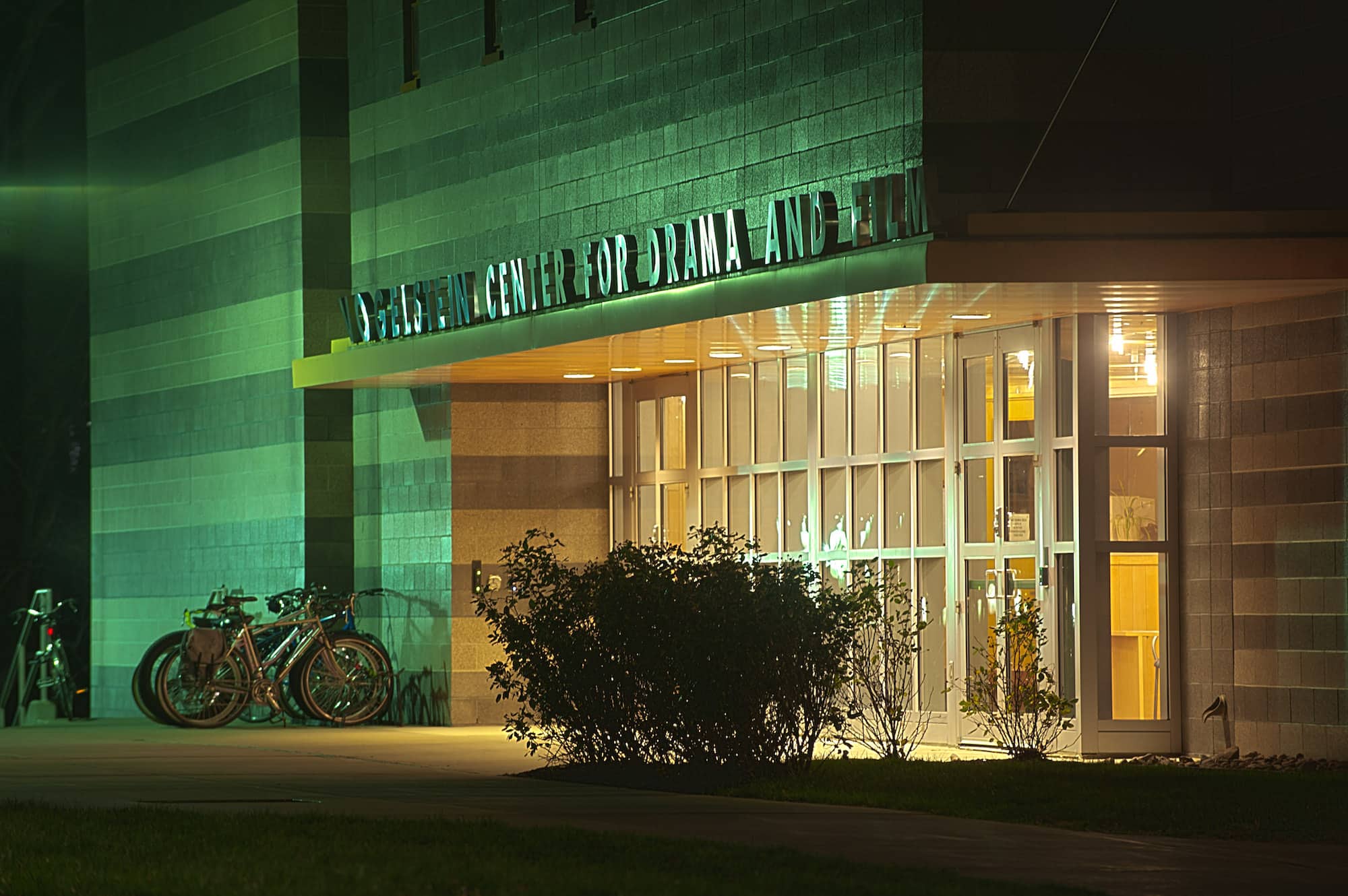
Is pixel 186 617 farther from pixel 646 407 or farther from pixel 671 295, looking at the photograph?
pixel 671 295

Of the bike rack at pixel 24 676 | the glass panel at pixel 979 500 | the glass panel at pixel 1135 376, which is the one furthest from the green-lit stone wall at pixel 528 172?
the bike rack at pixel 24 676

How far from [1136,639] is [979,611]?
145 centimetres

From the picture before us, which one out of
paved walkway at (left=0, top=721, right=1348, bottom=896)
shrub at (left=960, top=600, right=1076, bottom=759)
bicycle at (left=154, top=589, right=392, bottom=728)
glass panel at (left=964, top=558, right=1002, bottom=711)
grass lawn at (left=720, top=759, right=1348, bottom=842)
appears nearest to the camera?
paved walkway at (left=0, top=721, right=1348, bottom=896)

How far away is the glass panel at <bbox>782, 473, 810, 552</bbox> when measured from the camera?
845 inches

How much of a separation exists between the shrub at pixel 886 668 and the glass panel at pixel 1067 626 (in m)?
1.13

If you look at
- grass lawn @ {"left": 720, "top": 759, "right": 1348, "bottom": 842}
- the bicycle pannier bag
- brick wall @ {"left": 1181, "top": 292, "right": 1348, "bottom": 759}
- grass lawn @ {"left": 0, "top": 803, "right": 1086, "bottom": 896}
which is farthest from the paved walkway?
brick wall @ {"left": 1181, "top": 292, "right": 1348, "bottom": 759}

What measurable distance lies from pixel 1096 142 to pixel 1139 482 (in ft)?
8.75

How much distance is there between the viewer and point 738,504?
22484mm

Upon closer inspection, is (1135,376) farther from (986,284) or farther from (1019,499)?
(986,284)

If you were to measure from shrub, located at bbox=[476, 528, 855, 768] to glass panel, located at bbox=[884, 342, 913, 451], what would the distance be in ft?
13.0

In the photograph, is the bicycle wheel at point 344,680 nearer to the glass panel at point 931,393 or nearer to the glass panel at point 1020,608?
the glass panel at point 931,393

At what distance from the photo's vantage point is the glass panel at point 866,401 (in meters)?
20.5

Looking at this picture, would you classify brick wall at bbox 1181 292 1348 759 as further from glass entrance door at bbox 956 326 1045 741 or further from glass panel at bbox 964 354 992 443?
glass panel at bbox 964 354 992 443

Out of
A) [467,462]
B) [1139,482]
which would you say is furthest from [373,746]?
[1139,482]
